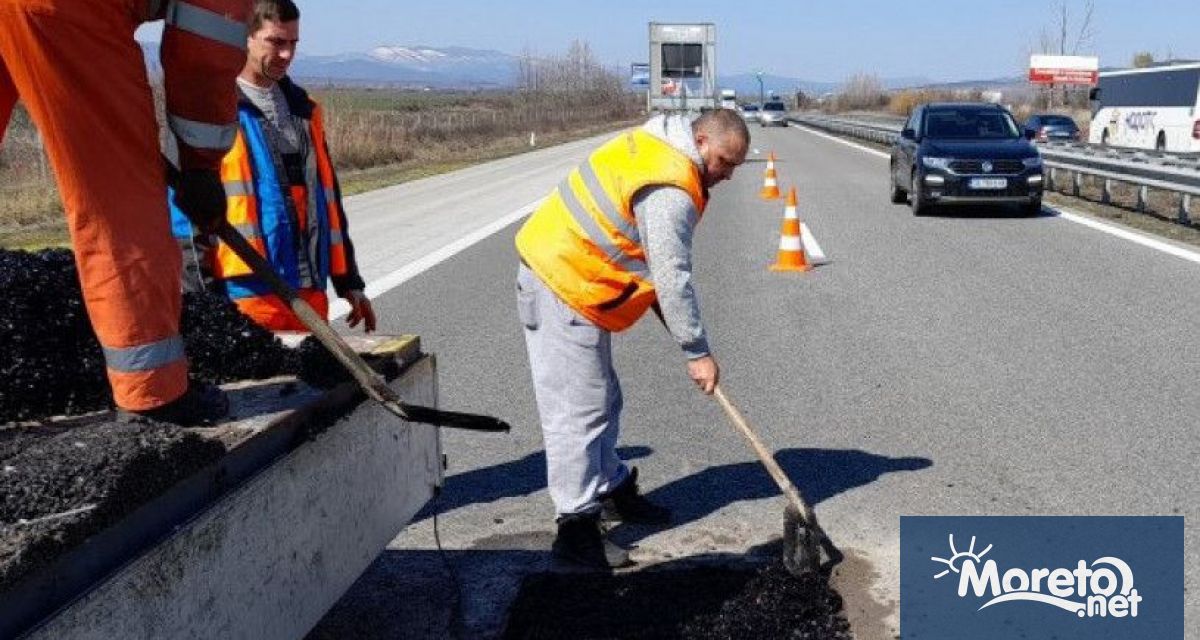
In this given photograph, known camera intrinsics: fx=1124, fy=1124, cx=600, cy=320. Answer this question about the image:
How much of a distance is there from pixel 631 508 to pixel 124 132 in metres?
2.52

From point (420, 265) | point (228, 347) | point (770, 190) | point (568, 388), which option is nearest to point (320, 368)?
point (228, 347)

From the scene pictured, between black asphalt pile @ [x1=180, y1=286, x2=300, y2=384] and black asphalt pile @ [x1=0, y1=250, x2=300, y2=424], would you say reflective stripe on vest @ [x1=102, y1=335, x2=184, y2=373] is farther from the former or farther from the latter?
Result: black asphalt pile @ [x1=180, y1=286, x2=300, y2=384]

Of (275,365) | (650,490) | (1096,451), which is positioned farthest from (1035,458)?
(275,365)

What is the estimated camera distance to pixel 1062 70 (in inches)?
2869

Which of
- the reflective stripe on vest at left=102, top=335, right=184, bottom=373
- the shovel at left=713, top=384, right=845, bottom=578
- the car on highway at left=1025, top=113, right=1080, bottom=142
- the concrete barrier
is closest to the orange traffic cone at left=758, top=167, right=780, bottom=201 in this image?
the shovel at left=713, top=384, right=845, bottom=578

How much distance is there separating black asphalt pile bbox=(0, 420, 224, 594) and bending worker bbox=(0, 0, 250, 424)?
23 cm

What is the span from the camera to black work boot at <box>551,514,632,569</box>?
389 centimetres

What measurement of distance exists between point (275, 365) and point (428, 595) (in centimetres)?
107

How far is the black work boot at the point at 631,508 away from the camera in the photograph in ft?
14.3

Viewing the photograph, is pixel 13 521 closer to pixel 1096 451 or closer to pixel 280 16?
pixel 280 16

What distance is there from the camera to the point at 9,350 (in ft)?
8.68

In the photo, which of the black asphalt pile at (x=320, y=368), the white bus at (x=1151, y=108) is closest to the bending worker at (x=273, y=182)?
the black asphalt pile at (x=320, y=368)

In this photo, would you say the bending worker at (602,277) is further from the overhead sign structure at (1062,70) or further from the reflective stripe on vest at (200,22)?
the overhead sign structure at (1062,70)

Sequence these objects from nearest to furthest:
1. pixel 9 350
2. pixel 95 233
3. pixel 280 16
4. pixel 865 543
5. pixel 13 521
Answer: pixel 13 521
pixel 95 233
pixel 9 350
pixel 280 16
pixel 865 543
